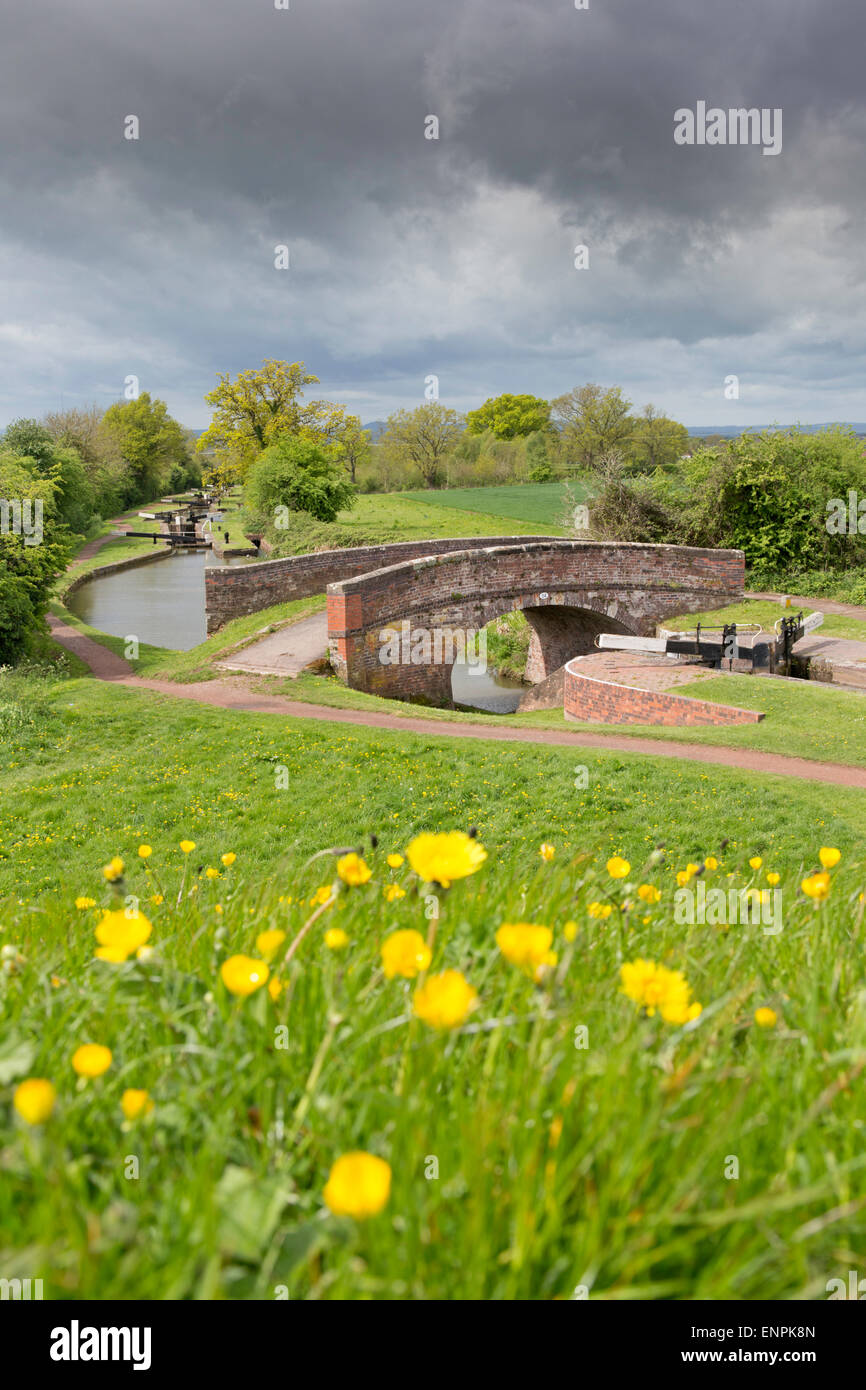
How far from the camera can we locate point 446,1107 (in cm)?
140

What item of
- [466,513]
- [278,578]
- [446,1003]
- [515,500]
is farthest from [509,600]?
[515,500]

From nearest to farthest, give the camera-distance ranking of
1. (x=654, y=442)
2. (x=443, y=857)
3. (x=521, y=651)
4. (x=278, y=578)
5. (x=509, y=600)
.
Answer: (x=443, y=857) → (x=509, y=600) → (x=278, y=578) → (x=521, y=651) → (x=654, y=442)

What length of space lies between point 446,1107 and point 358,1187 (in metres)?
0.50

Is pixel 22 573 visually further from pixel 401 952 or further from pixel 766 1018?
pixel 766 1018

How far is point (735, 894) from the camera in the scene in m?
2.76

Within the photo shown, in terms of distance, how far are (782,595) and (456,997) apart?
35.8m

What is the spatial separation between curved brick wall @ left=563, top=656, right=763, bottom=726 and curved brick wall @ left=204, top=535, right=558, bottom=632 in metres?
8.93

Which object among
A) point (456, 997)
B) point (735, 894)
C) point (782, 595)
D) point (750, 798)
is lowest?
point (750, 798)

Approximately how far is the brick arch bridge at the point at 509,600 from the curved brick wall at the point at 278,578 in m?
3.62

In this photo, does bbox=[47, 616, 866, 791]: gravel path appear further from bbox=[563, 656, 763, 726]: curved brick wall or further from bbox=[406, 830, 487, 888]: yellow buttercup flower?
bbox=[406, 830, 487, 888]: yellow buttercup flower

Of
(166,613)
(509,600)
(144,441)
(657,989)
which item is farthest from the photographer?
(144,441)

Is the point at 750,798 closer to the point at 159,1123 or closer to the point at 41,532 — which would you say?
the point at 159,1123

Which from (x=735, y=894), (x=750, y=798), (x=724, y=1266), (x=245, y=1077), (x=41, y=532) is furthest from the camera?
(x=41, y=532)
